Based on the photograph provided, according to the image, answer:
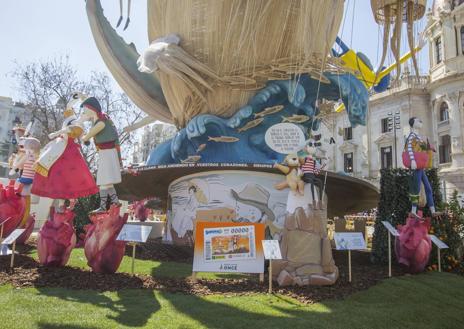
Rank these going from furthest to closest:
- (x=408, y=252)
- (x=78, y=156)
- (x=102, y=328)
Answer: (x=408, y=252) < (x=78, y=156) < (x=102, y=328)

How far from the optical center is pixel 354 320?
5.38 meters

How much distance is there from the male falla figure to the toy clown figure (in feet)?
23.5

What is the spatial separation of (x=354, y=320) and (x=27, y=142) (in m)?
8.79

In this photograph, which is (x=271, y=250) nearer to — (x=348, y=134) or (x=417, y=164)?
(x=417, y=164)

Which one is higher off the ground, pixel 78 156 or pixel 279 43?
pixel 279 43

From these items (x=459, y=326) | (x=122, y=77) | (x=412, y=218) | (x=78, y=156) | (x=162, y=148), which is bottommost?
(x=459, y=326)

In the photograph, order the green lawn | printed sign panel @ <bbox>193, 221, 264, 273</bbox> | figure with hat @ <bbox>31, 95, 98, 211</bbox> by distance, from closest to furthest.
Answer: the green lawn → printed sign panel @ <bbox>193, 221, 264, 273</bbox> → figure with hat @ <bbox>31, 95, 98, 211</bbox>

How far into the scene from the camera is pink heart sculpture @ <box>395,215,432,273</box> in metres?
9.20

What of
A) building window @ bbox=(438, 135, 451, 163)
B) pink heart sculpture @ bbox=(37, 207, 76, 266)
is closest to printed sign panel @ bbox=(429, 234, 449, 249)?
pink heart sculpture @ bbox=(37, 207, 76, 266)

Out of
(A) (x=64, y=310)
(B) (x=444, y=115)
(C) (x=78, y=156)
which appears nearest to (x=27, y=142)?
(C) (x=78, y=156)

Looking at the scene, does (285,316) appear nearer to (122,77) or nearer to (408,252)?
(408,252)

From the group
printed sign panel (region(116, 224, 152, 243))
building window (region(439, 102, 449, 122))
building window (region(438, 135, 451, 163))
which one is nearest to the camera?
printed sign panel (region(116, 224, 152, 243))

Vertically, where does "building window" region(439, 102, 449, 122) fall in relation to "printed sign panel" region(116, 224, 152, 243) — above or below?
above

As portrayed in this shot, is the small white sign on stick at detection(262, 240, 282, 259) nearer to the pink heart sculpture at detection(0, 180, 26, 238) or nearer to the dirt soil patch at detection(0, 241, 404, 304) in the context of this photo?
the dirt soil patch at detection(0, 241, 404, 304)
